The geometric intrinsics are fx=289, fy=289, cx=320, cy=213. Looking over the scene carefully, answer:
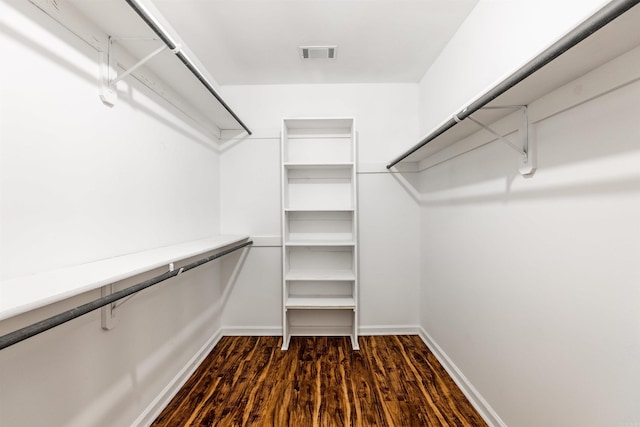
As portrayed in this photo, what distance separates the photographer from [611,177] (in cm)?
91

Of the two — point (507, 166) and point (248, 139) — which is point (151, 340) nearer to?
point (248, 139)

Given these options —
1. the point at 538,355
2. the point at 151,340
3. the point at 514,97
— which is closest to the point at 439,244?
the point at 538,355

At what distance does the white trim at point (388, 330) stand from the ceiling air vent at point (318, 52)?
2.35 m

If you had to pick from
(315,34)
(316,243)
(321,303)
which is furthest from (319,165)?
(321,303)

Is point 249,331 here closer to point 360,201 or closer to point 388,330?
point 388,330

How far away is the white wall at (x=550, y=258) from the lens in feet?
2.89

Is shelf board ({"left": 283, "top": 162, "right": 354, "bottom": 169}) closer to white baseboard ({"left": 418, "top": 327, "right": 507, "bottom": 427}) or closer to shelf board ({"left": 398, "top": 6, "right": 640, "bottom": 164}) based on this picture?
shelf board ({"left": 398, "top": 6, "right": 640, "bottom": 164})

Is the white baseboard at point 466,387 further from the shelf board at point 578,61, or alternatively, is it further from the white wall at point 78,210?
the white wall at point 78,210

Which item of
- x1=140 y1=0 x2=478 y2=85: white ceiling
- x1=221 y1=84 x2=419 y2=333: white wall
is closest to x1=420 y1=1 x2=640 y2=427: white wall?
x1=140 y1=0 x2=478 y2=85: white ceiling

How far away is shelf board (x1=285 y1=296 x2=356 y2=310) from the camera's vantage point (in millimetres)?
2396

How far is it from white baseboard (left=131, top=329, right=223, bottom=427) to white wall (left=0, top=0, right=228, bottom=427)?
5 centimetres

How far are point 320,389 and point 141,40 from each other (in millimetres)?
2183

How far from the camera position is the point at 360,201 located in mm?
2715

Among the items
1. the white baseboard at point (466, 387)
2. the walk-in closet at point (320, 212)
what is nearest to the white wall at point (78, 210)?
the walk-in closet at point (320, 212)
